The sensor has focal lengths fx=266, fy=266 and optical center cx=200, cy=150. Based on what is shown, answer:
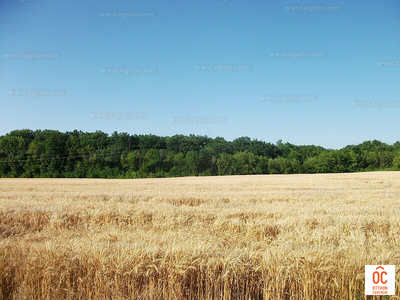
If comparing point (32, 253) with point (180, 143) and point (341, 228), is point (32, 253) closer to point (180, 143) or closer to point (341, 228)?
point (341, 228)

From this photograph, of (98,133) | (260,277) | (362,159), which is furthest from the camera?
(98,133)

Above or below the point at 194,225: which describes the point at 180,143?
above

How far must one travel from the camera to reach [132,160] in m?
74.9

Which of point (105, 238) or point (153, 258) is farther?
point (105, 238)

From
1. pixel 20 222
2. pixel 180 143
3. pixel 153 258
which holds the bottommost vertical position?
pixel 20 222

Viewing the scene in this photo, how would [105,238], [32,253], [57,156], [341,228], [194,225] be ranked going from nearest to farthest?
[32,253]
[105,238]
[341,228]
[194,225]
[57,156]

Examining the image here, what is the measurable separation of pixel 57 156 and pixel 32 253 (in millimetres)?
78616

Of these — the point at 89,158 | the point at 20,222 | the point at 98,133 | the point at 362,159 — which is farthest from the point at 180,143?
the point at 20,222

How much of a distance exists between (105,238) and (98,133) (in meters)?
101

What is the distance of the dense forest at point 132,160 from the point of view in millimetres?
70500

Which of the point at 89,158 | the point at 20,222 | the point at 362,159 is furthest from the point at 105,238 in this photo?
the point at 362,159

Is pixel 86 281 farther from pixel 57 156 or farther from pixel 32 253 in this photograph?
pixel 57 156

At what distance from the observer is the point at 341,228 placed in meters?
7.76

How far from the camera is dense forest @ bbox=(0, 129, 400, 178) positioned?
7050cm
